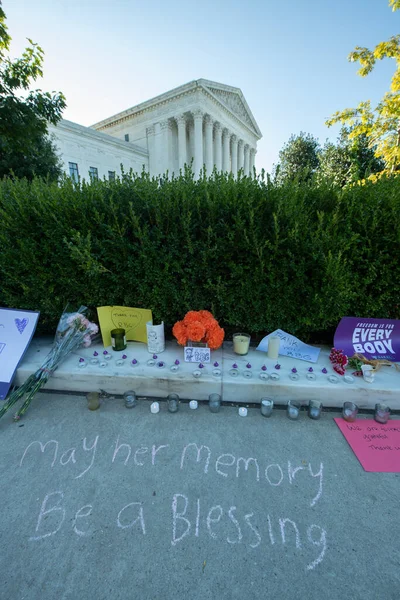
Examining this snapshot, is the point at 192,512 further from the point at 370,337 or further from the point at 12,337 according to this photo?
the point at 12,337

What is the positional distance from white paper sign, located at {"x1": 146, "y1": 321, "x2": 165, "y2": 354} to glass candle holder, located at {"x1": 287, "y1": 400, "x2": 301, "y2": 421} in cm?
146

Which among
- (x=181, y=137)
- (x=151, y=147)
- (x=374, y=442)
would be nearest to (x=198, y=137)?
(x=181, y=137)

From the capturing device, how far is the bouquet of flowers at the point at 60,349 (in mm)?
2361

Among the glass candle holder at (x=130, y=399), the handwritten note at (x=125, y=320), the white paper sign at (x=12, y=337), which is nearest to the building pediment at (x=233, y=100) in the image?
the handwritten note at (x=125, y=320)

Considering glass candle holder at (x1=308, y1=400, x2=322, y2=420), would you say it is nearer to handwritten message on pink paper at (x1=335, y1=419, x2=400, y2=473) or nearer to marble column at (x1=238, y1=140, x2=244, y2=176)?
handwritten message on pink paper at (x1=335, y1=419, x2=400, y2=473)

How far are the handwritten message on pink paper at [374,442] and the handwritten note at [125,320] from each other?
220 centimetres

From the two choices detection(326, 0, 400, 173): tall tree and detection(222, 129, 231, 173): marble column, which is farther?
detection(222, 129, 231, 173): marble column

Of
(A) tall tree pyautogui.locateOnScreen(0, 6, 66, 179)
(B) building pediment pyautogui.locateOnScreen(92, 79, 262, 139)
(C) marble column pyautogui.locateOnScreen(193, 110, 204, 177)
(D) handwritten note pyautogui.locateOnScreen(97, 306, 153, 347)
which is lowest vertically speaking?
(D) handwritten note pyautogui.locateOnScreen(97, 306, 153, 347)

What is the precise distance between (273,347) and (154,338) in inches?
52.0

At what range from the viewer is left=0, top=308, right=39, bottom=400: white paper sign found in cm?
265

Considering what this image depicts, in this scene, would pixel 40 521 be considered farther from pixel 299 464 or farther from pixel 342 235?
pixel 342 235

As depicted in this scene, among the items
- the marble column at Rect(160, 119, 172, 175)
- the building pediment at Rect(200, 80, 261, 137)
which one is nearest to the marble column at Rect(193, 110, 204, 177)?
the building pediment at Rect(200, 80, 261, 137)

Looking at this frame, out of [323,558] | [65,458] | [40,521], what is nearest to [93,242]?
[65,458]

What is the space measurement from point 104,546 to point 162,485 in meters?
0.42
